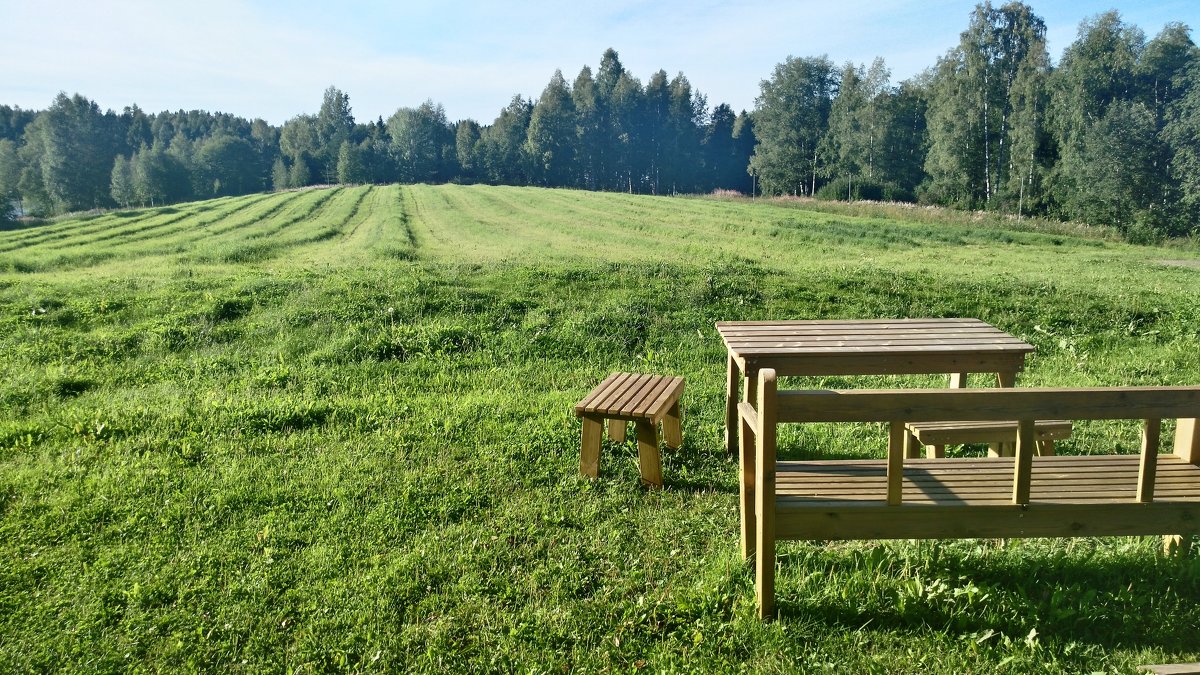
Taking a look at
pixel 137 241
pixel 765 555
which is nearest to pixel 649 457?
pixel 765 555

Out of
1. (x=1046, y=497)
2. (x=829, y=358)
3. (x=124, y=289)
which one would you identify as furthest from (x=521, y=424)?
(x=124, y=289)

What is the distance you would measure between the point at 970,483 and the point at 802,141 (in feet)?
224

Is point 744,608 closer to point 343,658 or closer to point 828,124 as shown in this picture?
point 343,658

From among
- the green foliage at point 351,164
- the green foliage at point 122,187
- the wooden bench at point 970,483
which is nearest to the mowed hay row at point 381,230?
the wooden bench at point 970,483

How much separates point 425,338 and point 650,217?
27.7 m

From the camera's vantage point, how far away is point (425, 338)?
8.91 metres

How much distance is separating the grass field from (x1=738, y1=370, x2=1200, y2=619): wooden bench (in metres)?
0.43

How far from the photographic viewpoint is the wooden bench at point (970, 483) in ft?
10.4

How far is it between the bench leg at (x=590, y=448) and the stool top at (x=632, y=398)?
9 centimetres

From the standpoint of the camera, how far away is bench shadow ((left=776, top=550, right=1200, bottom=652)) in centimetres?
344

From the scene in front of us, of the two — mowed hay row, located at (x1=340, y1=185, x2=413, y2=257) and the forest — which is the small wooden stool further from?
the forest

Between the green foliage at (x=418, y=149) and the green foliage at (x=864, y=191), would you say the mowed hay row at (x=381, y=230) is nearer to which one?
the green foliage at (x=864, y=191)

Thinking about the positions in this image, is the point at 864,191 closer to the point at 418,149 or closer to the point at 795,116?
the point at 795,116

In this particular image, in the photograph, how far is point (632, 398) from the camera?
211 inches
